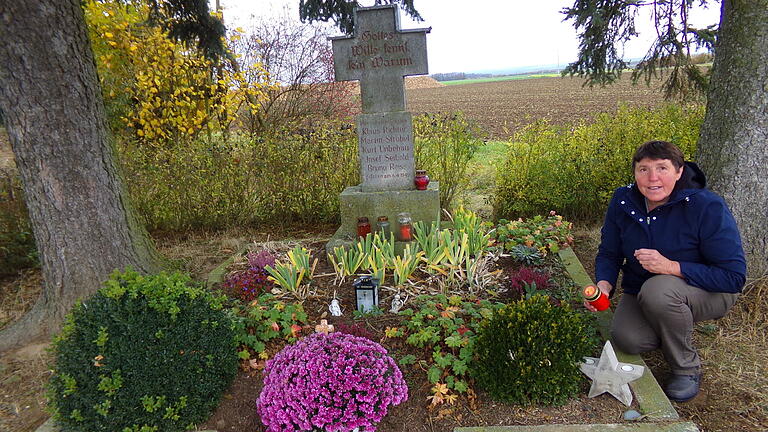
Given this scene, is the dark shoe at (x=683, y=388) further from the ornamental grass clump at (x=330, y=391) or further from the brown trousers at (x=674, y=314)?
the ornamental grass clump at (x=330, y=391)

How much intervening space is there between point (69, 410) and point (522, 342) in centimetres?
222

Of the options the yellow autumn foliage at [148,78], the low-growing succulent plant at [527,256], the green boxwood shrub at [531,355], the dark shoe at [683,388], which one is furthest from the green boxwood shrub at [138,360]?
the yellow autumn foliage at [148,78]

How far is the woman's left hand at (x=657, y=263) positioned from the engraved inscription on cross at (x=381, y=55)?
253cm

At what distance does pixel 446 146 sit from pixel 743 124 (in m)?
3.16

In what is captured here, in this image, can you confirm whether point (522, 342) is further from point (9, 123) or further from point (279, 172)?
point (279, 172)

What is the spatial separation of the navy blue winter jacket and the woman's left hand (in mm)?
44

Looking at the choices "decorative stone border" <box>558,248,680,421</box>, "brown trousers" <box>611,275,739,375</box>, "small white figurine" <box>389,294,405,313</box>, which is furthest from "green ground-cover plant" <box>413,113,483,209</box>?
"brown trousers" <box>611,275,739,375</box>

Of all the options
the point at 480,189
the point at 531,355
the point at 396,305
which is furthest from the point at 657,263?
the point at 480,189

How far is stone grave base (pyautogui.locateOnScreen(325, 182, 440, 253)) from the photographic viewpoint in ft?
14.9

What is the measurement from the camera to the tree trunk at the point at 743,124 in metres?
3.38

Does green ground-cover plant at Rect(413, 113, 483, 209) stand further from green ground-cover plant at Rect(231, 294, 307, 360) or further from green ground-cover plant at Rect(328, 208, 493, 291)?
green ground-cover plant at Rect(231, 294, 307, 360)

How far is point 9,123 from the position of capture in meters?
3.52

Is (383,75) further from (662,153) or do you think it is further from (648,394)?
(648,394)

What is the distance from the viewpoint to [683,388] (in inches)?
104
